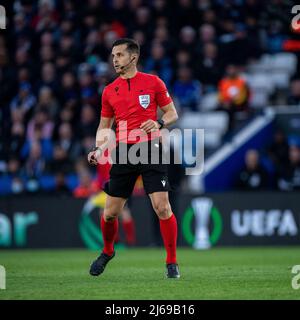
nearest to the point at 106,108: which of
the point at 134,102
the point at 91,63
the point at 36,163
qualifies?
the point at 134,102

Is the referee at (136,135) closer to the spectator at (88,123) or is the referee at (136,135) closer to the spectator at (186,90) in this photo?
the spectator at (88,123)

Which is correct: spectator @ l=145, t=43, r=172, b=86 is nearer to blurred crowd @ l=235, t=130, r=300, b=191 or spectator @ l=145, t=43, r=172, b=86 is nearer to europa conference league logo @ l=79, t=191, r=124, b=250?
blurred crowd @ l=235, t=130, r=300, b=191

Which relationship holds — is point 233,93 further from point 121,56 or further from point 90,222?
point 121,56

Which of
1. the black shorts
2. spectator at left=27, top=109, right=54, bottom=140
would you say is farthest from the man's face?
spectator at left=27, top=109, right=54, bottom=140

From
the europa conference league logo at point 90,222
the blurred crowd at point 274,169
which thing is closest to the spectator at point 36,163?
the europa conference league logo at point 90,222

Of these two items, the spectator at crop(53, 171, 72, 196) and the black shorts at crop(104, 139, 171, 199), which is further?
the spectator at crop(53, 171, 72, 196)

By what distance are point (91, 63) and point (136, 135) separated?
12178 mm

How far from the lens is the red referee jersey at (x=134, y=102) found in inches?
386

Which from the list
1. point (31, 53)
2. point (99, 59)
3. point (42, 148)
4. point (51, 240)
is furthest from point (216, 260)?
point (31, 53)

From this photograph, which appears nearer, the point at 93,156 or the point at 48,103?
the point at 93,156

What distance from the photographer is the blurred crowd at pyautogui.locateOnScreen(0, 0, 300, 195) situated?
19.8 m

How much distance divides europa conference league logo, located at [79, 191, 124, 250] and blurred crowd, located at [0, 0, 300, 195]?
0.72m

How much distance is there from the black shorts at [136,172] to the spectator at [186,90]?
10.4 meters

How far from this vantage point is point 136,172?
32.2ft
